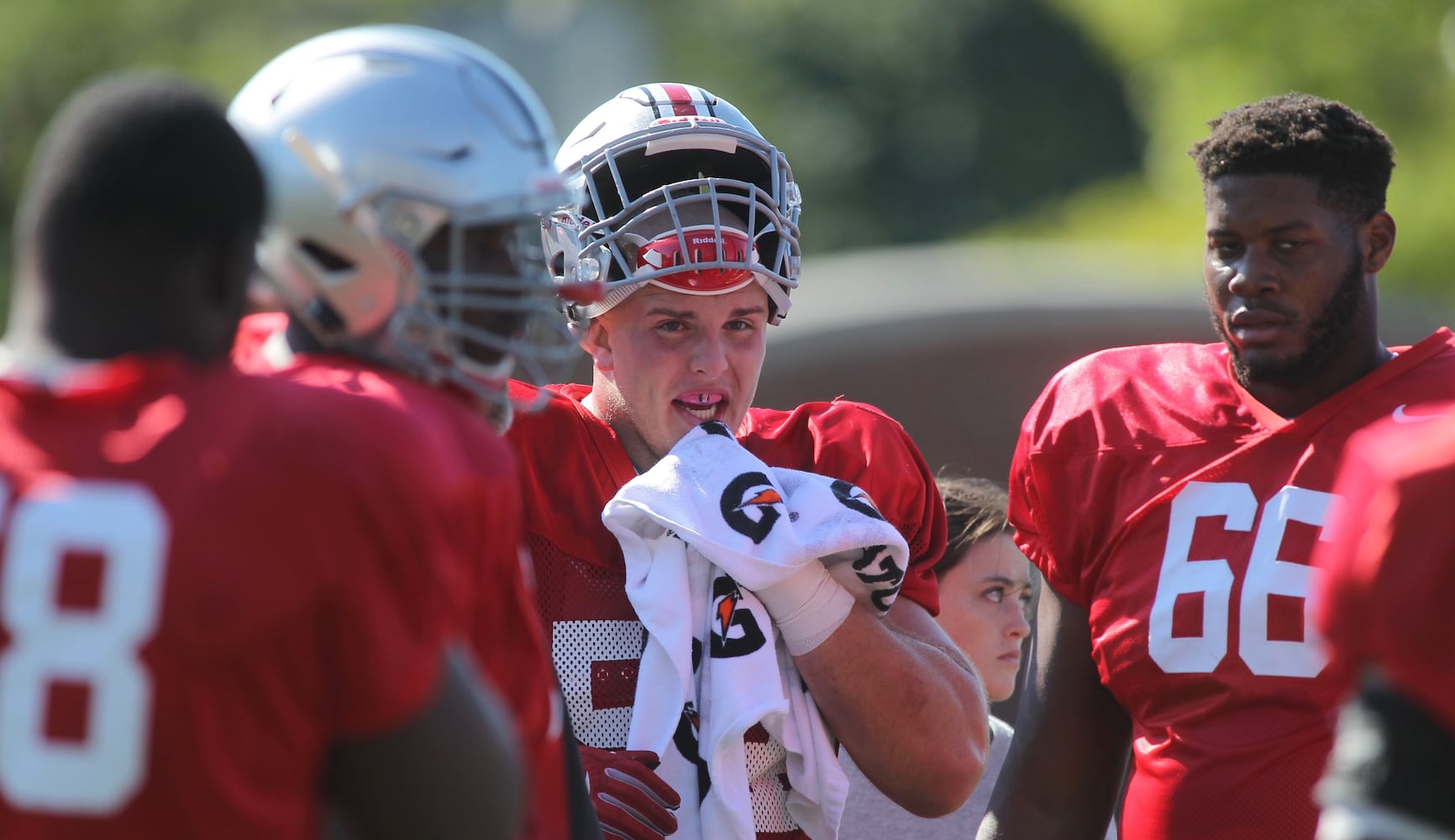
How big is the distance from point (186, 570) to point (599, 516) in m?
1.18

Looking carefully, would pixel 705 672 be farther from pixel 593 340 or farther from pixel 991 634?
pixel 991 634

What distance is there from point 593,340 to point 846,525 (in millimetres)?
615

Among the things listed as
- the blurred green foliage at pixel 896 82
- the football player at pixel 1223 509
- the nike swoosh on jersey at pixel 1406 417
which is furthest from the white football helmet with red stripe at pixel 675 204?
the blurred green foliage at pixel 896 82

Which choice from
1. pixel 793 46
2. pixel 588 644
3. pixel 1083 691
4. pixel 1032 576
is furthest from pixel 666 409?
pixel 793 46

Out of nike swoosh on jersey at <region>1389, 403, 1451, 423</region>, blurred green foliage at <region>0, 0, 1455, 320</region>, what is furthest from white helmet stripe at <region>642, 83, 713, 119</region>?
blurred green foliage at <region>0, 0, 1455, 320</region>

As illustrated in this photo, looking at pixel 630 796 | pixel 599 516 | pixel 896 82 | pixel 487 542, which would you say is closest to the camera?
pixel 487 542

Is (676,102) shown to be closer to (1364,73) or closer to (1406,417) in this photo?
(1406,417)

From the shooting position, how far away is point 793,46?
86.4 ft

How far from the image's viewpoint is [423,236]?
1.95 metres

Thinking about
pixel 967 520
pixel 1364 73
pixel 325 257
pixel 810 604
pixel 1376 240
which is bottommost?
pixel 967 520

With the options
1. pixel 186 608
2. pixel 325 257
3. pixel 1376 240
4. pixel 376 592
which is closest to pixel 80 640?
pixel 186 608

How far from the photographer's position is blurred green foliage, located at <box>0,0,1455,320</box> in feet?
61.4

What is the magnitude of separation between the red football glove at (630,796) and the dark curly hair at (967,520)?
127 cm

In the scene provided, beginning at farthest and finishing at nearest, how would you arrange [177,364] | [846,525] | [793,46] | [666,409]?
1. [793,46]
2. [666,409]
3. [846,525]
4. [177,364]
